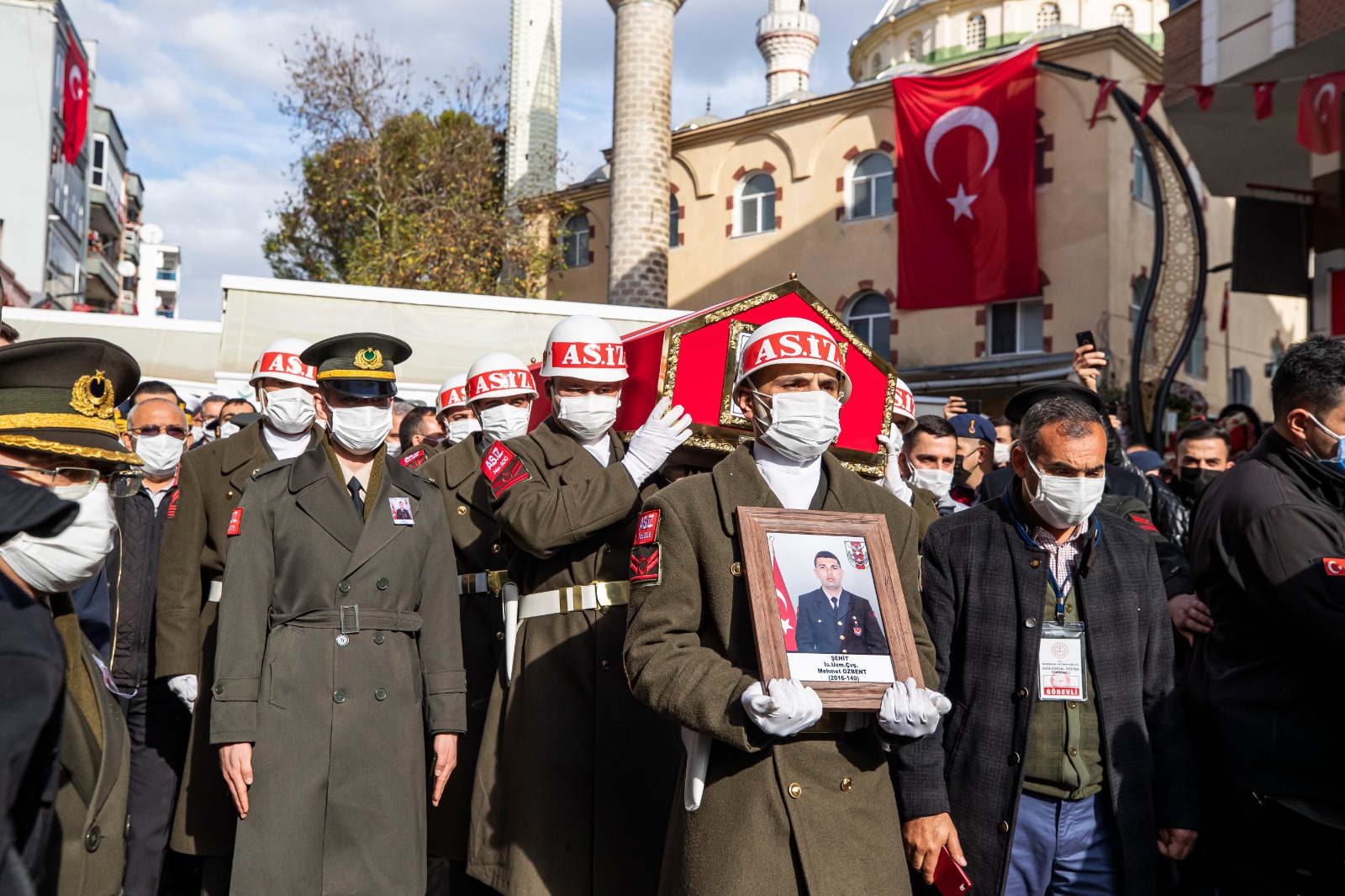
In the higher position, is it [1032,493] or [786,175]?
[786,175]

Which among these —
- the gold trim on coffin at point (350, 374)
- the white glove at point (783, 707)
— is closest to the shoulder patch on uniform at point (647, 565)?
the white glove at point (783, 707)

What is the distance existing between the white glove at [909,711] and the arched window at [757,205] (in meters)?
29.2

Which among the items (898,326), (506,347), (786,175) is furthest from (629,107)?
(506,347)

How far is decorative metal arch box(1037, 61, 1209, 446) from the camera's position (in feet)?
56.0

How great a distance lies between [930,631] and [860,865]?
3.07 feet

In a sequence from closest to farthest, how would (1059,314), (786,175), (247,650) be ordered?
(247,650) < (1059,314) < (786,175)

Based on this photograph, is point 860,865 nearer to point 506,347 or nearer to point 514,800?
point 514,800

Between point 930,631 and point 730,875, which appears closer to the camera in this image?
point 730,875

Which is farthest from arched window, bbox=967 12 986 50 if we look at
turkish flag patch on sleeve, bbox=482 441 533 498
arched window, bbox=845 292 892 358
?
turkish flag patch on sleeve, bbox=482 441 533 498

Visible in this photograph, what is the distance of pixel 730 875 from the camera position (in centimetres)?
328

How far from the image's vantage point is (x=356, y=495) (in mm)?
4758

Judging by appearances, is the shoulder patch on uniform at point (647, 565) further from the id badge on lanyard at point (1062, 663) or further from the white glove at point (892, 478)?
the white glove at point (892, 478)

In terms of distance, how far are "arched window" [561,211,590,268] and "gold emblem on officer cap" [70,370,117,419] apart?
32942 millimetres

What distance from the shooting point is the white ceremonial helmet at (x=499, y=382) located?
6797 mm
